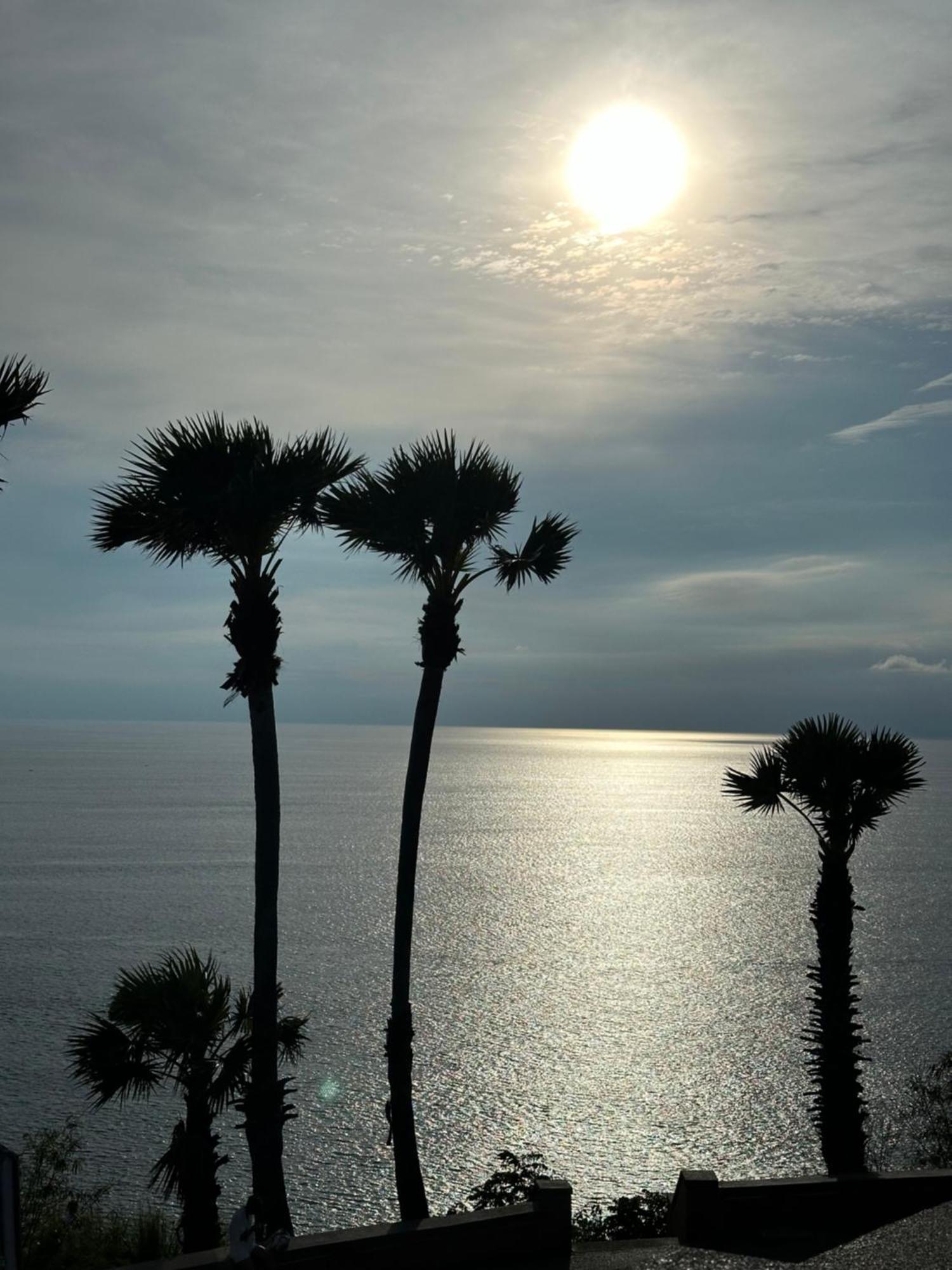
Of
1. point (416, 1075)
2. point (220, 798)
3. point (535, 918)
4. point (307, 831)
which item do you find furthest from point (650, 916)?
point (220, 798)

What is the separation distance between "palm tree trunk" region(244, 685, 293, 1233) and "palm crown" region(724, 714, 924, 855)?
8534mm

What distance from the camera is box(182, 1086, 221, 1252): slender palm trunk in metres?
17.4

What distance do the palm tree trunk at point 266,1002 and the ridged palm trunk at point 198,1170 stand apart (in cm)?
79

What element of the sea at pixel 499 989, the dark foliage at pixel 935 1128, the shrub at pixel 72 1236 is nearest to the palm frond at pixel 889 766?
the dark foliage at pixel 935 1128

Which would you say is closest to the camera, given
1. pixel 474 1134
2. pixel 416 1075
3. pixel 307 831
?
pixel 474 1134

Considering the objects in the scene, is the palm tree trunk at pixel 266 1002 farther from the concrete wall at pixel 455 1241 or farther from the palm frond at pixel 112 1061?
the concrete wall at pixel 455 1241

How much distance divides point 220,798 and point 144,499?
16955 centimetres

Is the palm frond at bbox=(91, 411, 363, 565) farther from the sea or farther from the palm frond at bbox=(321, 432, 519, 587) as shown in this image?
the sea

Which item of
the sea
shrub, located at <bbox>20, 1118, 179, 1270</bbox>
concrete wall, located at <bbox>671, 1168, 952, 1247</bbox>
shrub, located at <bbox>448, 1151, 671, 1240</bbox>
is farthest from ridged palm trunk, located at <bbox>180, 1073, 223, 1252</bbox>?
the sea

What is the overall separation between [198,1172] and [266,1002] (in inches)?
106

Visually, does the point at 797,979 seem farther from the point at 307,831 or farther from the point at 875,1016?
the point at 307,831

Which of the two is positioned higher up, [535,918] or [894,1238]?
[894,1238]

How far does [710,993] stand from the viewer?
60.9 metres

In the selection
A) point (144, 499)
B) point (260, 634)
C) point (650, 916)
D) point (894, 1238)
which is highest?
point (144, 499)
